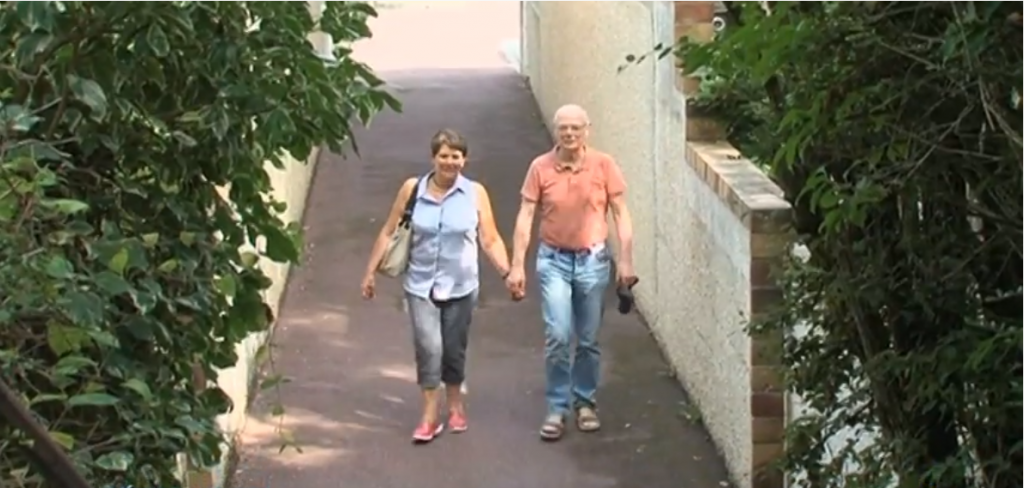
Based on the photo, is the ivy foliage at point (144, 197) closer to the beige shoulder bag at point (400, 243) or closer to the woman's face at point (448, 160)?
the woman's face at point (448, 160)

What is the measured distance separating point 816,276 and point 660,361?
549 centimetres

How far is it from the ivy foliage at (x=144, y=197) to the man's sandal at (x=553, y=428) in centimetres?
376

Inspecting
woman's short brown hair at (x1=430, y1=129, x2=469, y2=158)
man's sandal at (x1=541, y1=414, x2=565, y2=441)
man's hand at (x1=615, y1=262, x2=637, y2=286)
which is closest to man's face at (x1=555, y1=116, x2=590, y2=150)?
woman's short brown hair at (x1=430, y1=129, x2=469, y2=158)

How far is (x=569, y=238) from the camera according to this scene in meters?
8.36

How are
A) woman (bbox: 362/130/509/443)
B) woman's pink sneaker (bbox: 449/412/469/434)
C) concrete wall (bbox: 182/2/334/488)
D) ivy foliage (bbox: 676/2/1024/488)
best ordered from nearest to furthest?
ivy foliage (bbox: 676/2/1024/488), concrete wall (bbox: 182/2/334/488), woman (bbox: 362/130/509/443), woman's pink sneaker (bbox: 449/412/469/434)

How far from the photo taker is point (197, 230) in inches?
182

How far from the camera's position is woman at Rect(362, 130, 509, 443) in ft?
26.8

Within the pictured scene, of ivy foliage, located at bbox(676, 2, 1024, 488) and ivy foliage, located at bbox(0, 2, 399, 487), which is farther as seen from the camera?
ivy foliage, located at bbox(0, 2, 399, 487)

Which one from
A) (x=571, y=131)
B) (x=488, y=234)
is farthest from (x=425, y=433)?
(x=571, y=131)

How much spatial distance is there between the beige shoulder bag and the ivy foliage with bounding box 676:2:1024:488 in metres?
3.82

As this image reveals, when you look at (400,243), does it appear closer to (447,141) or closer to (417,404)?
(447,141)

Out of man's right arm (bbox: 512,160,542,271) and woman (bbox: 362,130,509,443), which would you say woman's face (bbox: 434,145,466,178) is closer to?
woman (bbox: 362,130,509,443)

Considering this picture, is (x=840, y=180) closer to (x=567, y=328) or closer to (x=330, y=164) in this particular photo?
(x=567, y=328)

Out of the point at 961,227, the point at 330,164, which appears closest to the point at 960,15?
the point at 961,227
